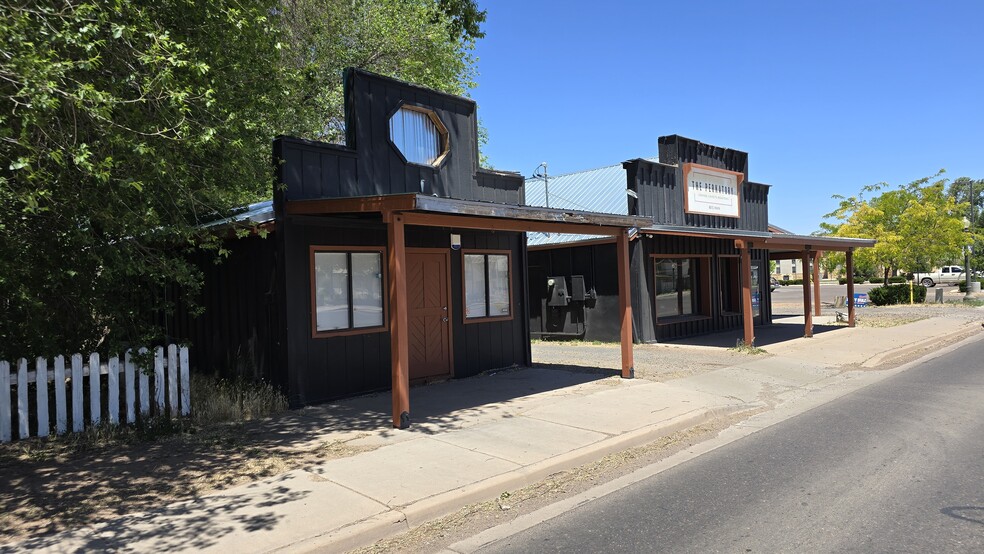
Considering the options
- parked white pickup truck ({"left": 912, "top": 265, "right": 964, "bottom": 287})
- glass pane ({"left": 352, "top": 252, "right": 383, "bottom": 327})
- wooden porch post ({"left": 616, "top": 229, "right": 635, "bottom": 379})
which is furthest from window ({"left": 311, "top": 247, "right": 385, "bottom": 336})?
parked white pickup truck ({"left": 912, "top": 265, "right": 964, "bottom": 287})

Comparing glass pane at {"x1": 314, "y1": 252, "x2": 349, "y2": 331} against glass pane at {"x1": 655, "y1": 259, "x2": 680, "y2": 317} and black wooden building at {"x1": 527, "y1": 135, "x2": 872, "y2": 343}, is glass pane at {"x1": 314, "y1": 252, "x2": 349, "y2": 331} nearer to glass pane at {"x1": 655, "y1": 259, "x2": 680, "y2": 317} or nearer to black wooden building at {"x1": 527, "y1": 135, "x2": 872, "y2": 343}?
black wooden building at {"x1": 527, "y1": 135, "x2": 872, "y2": 343}

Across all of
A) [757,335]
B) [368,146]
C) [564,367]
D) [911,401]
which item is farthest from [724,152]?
[368,146]

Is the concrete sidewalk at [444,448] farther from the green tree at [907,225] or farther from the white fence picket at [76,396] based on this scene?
the green tree at [907,225]

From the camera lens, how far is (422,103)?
10.8 meters

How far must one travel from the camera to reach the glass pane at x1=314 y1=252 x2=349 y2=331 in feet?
30.1

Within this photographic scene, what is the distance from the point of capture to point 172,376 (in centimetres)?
796

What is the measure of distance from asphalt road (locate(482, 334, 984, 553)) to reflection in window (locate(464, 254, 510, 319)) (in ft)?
17.7

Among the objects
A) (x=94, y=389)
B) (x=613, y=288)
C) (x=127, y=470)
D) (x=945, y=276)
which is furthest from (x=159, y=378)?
(x=945, y=276)

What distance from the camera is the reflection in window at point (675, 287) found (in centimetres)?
1744

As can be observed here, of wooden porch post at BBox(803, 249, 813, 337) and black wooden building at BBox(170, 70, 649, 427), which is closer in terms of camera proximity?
black wooden building at BBox(170, 70, 649, 427)

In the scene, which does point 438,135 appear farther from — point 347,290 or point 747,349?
point 747,349

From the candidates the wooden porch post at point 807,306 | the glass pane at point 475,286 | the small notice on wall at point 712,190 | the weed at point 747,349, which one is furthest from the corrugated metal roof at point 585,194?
the wooden porch post at point 807,306

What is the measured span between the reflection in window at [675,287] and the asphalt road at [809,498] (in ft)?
31.4

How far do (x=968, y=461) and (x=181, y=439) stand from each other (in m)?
8.01
